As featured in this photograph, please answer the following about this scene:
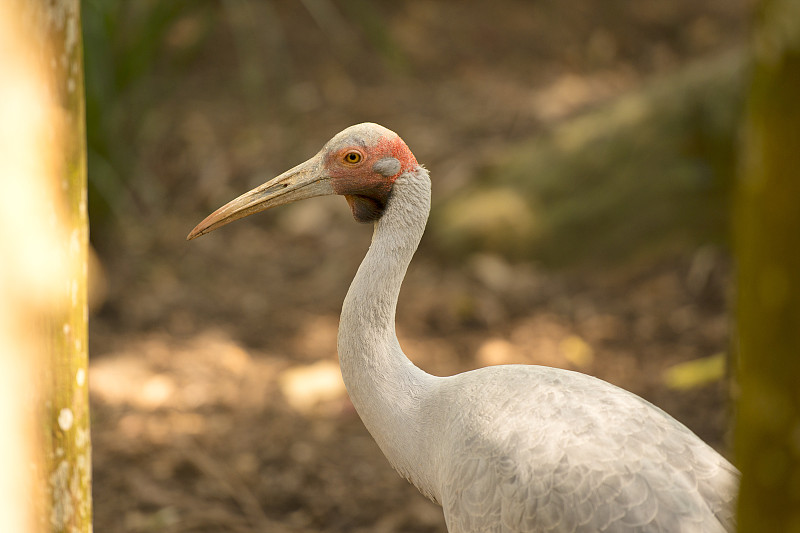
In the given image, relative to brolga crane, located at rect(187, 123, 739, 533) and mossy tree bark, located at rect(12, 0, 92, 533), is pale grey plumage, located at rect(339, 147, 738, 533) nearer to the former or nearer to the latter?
brolga crane, located at rect(187, 123, 739, 533)

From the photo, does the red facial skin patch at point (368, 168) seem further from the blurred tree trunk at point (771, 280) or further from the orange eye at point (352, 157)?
the blurred tree trunk at point (771, 280)

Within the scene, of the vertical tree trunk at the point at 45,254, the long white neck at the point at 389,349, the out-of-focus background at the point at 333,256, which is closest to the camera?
the vertical tree trunk at the point at 45,254

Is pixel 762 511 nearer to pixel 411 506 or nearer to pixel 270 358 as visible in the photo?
pixel 411 506

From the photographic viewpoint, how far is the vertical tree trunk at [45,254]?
7.03ft

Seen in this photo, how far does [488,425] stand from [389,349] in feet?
1.46

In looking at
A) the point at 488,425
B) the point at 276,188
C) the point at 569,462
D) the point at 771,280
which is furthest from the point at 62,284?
the point at 771,280

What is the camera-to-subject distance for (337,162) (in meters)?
2.88

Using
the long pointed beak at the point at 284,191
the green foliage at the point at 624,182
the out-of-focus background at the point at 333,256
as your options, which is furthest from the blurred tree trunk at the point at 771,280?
the green foliage at the point at 624,182

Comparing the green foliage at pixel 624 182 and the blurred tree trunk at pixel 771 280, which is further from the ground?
the green foliage at pixel 624 182

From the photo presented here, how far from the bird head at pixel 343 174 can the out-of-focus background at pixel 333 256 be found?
180 centimetres

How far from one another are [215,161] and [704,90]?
13.9 ft

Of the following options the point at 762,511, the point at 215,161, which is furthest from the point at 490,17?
the point at 762,511

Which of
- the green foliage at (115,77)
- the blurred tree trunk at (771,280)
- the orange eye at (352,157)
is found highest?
the green foliage at (115,77)

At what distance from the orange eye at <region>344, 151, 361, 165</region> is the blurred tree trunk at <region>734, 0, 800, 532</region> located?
70.2 inches
